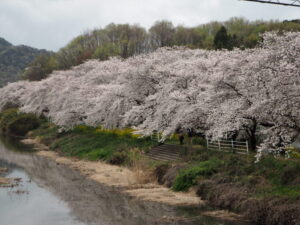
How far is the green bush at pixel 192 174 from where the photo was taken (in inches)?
992

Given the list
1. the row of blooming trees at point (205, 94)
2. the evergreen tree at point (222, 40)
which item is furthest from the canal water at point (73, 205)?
the evergreen tree at point (222, 40)

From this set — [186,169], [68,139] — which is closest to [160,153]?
[186,169]

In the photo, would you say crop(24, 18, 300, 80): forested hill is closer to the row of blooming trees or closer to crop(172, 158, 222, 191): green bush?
→ the row of blooming trees

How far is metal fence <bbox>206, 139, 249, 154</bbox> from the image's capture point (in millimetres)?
27109

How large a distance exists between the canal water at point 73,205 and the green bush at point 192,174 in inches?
108

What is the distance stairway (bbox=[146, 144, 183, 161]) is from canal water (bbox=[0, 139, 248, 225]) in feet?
20.2

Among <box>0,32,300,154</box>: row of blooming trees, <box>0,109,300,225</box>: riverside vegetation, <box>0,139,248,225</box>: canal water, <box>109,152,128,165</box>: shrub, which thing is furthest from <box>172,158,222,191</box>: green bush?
<box>109,152,128,165</box>: shrub

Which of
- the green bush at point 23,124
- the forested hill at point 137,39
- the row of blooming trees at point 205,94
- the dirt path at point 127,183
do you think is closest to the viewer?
the row of blooming trees at point 205,94

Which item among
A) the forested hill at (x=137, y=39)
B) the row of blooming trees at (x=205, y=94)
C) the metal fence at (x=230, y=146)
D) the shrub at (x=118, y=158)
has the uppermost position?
the forested hill at (x=137, y=39)

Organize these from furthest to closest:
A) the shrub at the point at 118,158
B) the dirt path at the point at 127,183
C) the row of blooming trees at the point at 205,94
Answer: the shrub at the point at 118,158 < the dirt path at the point at 127,183 < the row of blooming trees at the point at 205,94

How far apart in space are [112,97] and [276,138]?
2435 cm

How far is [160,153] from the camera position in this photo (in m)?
34.3

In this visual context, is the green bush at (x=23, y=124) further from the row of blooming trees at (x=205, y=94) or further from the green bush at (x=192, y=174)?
the green bush at (x=192, y=174)

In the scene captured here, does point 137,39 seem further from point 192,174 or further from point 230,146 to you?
point 192,174
